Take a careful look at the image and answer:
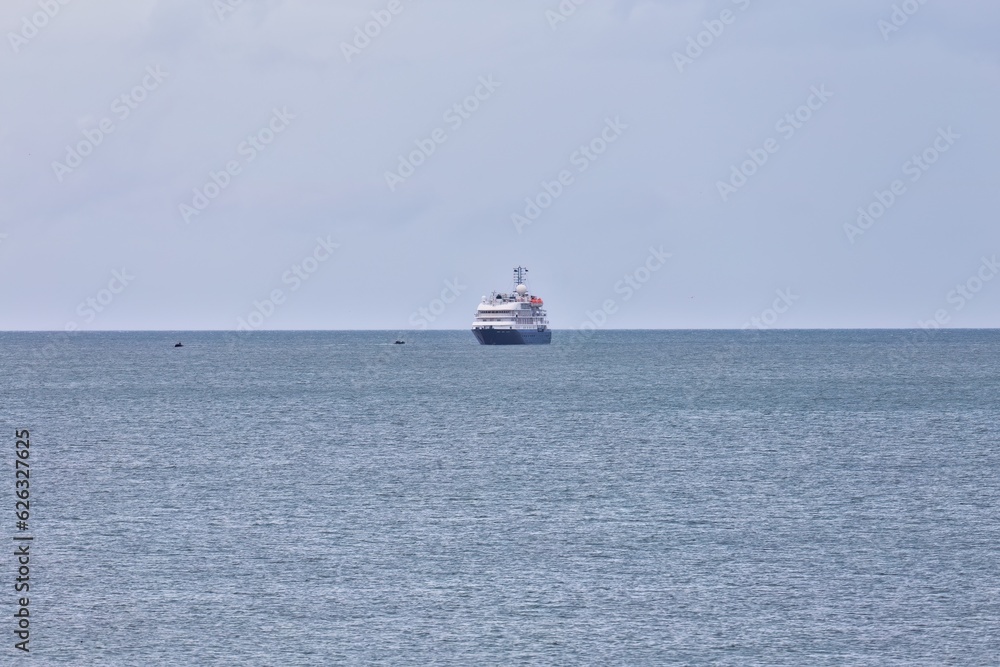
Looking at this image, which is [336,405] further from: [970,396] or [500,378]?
[970,396]

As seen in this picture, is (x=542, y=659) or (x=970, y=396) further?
(x=970, y=396)

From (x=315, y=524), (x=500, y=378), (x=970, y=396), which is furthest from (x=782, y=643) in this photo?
(x=500, y=378)

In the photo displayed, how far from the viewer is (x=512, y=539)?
43406mm

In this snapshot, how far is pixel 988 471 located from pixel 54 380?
11387cm

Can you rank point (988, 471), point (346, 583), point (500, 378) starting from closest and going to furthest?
point (346, 583) → point (988, 471) → point (500, 378)

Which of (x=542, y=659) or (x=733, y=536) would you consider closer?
(x=542, y=659)

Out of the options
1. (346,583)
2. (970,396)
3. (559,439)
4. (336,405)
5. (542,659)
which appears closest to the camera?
(542,659)

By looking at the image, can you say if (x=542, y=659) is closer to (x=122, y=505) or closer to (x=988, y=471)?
(x=122, y=505)

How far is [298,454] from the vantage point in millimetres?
68375

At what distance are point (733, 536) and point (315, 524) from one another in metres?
14.3

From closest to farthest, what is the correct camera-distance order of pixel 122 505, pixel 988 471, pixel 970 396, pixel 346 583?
pixel 346 583 < pixel 122 505 < pixel 988 471 < pixel 970 396

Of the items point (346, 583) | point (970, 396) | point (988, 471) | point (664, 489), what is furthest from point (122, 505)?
point (970, 396)

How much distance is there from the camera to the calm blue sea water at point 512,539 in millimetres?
32156

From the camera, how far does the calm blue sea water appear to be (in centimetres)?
3216
